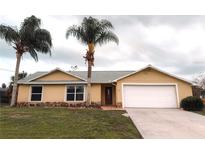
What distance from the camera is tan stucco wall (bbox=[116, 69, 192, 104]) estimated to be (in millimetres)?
17469

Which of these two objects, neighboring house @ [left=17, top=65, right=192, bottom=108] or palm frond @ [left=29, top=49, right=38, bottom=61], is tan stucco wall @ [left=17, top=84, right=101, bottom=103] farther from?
palm frond @ [left=29, top=49, right=38, bottom=61]

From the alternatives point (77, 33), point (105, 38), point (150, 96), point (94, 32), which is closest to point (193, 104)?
point (150, 96)

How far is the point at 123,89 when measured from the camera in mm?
17719

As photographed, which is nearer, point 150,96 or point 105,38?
point 105,38

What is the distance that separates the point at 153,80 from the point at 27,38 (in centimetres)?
1371

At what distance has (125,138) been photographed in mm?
6828

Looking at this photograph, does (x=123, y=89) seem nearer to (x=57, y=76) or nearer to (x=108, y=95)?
(x=108, y=95)

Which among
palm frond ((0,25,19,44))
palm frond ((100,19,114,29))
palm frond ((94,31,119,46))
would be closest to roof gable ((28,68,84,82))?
palm frond ((0,25,19,44))

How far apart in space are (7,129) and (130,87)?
12.3 m
